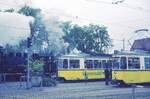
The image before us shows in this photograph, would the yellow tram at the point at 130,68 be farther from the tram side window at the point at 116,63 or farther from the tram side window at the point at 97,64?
the tram side window at the point at 97,64

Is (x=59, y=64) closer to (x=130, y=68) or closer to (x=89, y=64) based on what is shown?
(x=89, y=64)

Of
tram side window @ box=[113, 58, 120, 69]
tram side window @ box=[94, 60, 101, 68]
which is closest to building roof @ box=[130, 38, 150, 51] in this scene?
tram side window @ box=[94, 60, 101, 68]

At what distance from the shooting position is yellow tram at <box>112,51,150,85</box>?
2686 cm

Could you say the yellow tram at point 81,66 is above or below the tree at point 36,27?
below

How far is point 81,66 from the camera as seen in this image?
110 feet

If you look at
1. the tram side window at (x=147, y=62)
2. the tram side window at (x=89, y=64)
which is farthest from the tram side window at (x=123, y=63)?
the tram side window at (x=89, y=64)

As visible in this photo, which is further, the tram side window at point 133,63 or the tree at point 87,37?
the tree at point 87,37

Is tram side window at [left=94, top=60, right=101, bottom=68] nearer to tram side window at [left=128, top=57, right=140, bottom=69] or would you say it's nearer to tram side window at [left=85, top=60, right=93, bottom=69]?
tram side window at [left=85, top=60, right=93, bottom=69]

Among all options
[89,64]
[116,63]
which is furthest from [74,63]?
[116,63]

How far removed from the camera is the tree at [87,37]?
56.3 meters

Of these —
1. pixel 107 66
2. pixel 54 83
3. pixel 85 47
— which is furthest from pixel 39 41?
pixel 54 83


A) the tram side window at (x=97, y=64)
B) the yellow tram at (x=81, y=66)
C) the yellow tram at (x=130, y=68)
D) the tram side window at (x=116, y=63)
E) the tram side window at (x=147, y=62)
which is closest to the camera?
the yellow tram at (x=130, y=68)

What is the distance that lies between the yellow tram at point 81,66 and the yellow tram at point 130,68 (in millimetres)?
6249

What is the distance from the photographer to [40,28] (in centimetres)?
5488
